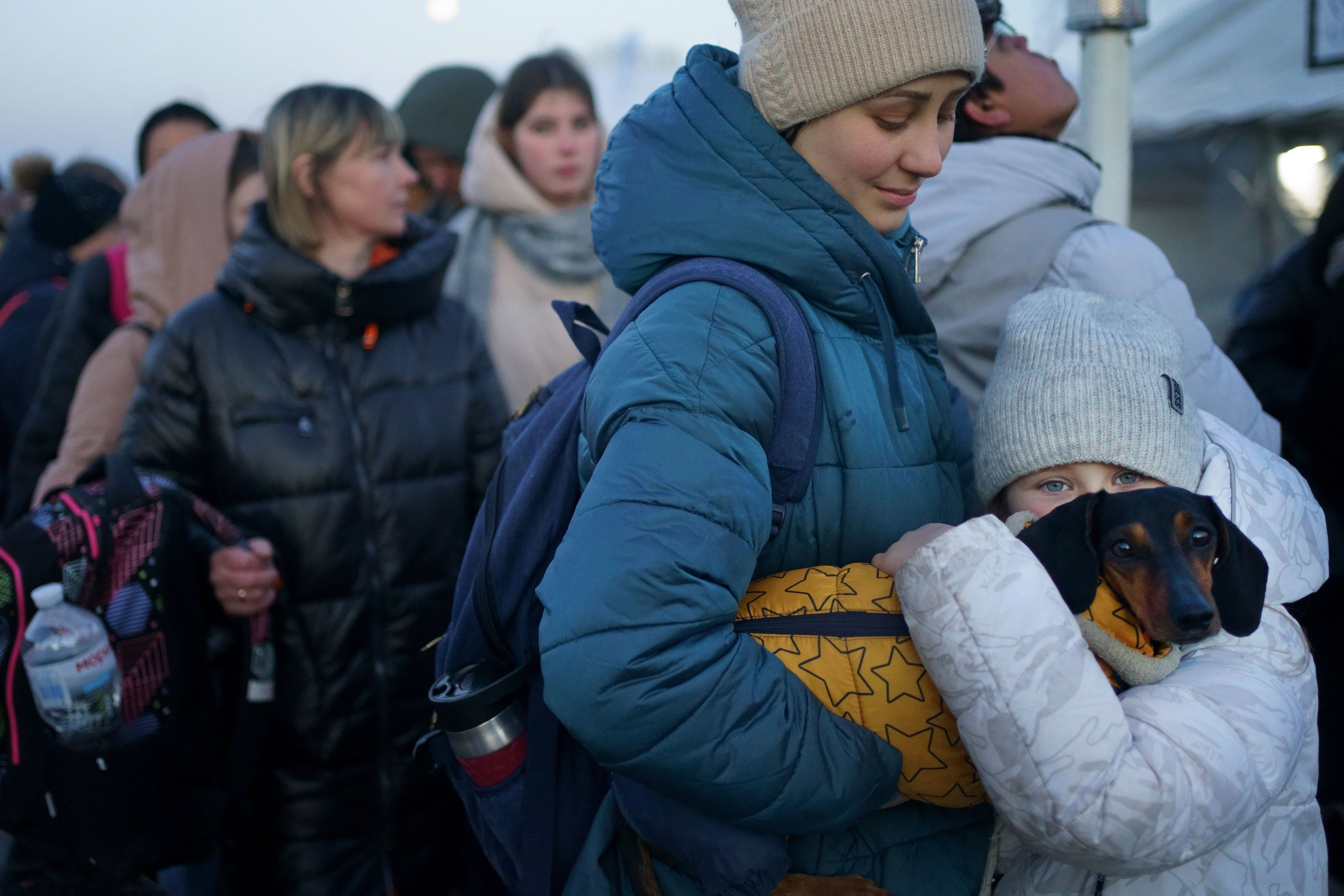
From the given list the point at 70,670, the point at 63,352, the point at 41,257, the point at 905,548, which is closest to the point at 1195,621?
the point at 905,548

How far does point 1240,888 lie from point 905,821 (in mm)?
461

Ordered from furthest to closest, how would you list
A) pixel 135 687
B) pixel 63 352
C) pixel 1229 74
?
1. pixel 1229 74
2. pixel 63 352
3. pixel 135 687

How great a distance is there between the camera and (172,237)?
3.27 meters

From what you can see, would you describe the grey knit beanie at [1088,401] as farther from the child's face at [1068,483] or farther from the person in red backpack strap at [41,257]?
the person in red backpack strap at [41,257]

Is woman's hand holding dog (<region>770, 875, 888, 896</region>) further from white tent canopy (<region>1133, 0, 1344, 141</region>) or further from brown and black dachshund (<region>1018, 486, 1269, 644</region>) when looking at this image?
white tent canopy (<region>1133, 0, 1344, 141</region>)

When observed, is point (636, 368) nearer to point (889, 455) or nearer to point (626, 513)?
point (626, 513)

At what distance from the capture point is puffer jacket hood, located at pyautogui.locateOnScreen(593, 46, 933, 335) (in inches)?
51.9

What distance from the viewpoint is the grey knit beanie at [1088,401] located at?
1487 mm

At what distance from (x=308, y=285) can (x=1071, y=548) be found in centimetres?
207

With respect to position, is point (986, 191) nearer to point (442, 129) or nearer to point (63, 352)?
point (63, 352)

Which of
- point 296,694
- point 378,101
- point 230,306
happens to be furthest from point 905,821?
point 378,101

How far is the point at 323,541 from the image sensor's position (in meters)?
2.60

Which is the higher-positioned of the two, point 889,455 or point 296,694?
point 889,455

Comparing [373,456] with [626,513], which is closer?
[626,513]
